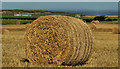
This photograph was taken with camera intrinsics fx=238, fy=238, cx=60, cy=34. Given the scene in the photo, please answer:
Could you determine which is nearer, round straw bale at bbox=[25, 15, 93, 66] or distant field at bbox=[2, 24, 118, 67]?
round straw bale at bbox=[25, 15, 93, 66]

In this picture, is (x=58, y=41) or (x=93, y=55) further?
(x=93, y=55)

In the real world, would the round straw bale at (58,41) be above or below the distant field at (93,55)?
above

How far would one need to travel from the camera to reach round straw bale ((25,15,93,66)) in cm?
831

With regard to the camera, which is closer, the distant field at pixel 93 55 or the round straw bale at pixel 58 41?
the round straw bale at pixel 58 41

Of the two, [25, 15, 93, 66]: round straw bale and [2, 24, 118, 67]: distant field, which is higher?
[25, 15, 93, 66]: round straw bale

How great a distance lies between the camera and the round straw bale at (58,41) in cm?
831

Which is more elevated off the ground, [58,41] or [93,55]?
[58,41]

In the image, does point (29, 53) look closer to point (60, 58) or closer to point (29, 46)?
point (29, 46)

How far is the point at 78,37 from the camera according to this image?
8406 millimetres

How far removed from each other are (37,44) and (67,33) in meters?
1.53

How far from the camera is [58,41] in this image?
866cm

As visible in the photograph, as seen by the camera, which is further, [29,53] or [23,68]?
[29,53]

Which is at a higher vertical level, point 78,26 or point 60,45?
point 78,26

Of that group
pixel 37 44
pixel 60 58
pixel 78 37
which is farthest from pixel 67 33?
pixel 37 44
